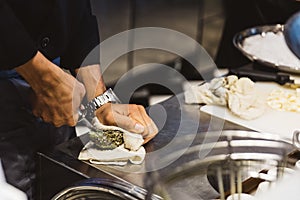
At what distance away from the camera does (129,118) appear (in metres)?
1.41

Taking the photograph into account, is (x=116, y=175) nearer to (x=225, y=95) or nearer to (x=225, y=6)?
(x=225, y=95)

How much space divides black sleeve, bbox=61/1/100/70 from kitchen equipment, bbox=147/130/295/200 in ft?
1.51

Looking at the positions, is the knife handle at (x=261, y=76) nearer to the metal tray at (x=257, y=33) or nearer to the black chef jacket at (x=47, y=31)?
the metal tray at (x=257, y=33)

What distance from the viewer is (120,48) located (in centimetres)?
268

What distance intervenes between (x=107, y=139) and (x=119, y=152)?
45mm

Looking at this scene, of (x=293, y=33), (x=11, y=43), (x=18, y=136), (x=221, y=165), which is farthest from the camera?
(x=18, y=136)

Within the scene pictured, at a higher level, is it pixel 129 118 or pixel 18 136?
pixel 129 118

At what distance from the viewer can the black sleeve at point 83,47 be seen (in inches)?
67.6

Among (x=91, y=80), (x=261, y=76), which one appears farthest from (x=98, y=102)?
(x=261, y=76)

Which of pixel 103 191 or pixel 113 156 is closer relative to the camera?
pixel 103 191

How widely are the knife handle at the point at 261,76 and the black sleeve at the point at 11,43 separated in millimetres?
686

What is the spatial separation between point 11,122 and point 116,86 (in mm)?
1128

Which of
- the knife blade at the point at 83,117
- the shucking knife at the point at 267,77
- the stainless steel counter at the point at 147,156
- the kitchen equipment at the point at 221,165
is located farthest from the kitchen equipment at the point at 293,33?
the shucking knife at the point at 267,77

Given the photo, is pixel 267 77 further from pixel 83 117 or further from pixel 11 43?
pixel 11 43
